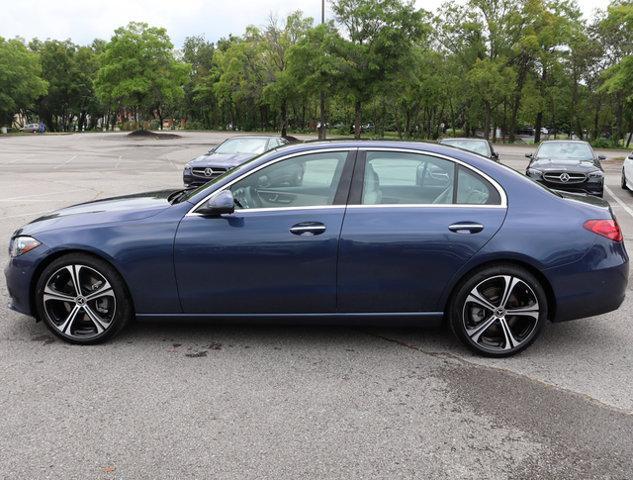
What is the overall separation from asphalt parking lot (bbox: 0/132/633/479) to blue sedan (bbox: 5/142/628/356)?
29 cm

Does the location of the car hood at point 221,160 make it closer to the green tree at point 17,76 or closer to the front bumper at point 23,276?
the front bumper at point 23,276

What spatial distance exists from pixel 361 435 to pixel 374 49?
1198 inches

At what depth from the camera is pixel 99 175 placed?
Answer: 2005 centimetres

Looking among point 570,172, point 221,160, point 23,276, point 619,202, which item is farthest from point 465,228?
point 619,202

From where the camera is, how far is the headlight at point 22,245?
4.29 metres

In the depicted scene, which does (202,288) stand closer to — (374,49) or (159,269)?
(159,269)

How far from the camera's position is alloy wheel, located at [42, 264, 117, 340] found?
427 cm

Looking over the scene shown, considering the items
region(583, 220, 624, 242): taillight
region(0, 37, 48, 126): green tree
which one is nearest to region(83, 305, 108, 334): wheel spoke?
region(583, 220, 624, 242): taillight

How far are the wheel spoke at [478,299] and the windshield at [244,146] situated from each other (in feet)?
38.7

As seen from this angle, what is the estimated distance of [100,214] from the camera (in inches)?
174

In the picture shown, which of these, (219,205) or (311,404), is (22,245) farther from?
(311,404)

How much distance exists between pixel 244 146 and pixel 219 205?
11.9 meters

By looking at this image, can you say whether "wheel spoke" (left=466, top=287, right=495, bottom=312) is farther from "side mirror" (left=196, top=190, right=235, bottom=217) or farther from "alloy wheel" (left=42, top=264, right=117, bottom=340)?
"alloy wheel" (left=42, top=264, right=117, bottom=340)

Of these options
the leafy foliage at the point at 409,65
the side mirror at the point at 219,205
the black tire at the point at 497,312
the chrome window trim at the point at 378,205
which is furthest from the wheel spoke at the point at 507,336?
the leafy foliage at the point at 409,65
